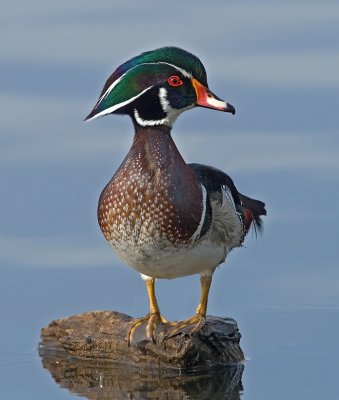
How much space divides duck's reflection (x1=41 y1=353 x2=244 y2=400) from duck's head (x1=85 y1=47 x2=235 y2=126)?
121cm

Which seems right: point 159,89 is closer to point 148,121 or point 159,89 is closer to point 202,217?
point 148,121

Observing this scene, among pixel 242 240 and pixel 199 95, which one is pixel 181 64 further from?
pixel 242 240

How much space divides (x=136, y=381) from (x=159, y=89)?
1.41 meters

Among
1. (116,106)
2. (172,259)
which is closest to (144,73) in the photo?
(116,106)

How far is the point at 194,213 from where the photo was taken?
34.9ft

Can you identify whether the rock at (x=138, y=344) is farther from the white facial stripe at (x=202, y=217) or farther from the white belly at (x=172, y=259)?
the white facial stripe at (x=202, y=217)

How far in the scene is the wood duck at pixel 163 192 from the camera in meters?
10.6

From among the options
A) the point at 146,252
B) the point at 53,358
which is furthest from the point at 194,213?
the point at 53,358

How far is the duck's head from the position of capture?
35.0 ft

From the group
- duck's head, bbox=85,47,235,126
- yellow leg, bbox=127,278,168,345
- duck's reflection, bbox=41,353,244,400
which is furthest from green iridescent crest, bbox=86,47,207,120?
duck's reflection, bbox=41,353,244,400

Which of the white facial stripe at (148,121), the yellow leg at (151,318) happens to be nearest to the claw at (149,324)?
the yellow leg at (151,318)

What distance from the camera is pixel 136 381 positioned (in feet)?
34.5

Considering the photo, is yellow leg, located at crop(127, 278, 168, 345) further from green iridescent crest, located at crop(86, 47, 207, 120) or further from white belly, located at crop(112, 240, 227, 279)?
green iridescent crest, located at crop(86, 47, 207, 120)

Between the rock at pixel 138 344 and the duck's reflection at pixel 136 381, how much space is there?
57 millimetres
